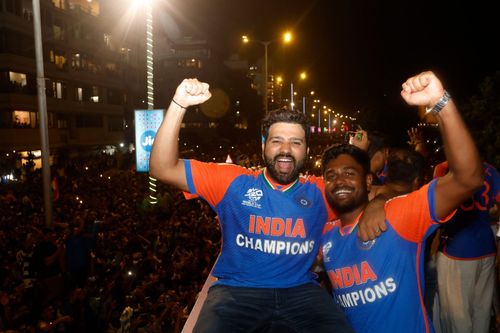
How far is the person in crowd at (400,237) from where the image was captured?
2604mm

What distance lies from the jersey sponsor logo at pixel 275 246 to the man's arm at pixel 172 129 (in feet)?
2.54

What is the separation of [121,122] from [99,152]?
6.30 metres

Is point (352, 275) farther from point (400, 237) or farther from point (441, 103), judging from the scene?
point (441, 103)

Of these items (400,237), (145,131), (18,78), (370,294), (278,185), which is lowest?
(370,294)

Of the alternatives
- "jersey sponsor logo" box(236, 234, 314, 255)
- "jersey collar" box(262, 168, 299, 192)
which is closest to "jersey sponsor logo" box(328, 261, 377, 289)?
"jersey sponsor logo" box(236, 234, 314, 255)

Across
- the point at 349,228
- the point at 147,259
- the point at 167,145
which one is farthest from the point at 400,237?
the point at 147,259

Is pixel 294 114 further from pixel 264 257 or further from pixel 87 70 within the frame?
pixel 87 70

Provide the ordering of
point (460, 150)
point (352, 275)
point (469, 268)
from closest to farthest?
point (460, 150)
point (352, 275)
point (469, 268)

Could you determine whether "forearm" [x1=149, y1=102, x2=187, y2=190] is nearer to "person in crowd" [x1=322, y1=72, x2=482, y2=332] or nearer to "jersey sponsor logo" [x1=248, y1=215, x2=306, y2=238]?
"jersey sponsor logo" [x1=248, y1=215, x2=306, y2=238]

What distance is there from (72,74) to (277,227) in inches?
1759

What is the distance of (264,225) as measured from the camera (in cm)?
318

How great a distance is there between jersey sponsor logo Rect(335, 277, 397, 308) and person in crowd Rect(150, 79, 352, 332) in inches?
4.6

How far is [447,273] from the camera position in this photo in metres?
4.80

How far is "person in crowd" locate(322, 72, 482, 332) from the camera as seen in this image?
2604 mm
